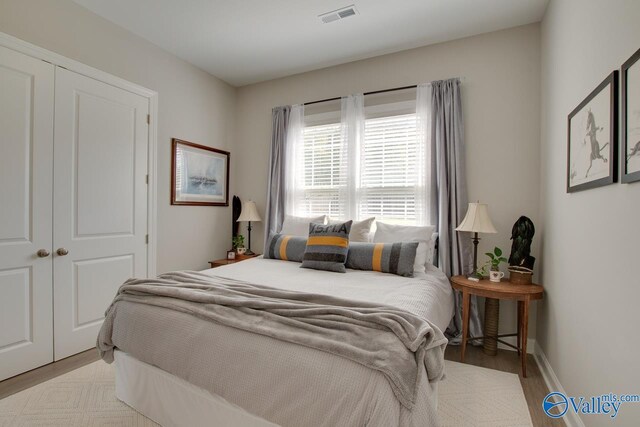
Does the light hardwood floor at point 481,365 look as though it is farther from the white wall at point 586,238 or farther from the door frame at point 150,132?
the door frame at point 150,132

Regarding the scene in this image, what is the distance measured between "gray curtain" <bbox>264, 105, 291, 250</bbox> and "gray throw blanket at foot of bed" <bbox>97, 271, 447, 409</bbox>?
197 centimetres

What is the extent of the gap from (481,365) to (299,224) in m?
2.06

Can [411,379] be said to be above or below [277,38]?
below

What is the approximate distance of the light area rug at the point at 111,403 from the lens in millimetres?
1813

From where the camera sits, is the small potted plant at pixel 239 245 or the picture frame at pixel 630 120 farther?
the small potted plant at pixel 239 245

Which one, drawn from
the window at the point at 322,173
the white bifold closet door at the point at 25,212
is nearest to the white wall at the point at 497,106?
the window at the point at 322,173

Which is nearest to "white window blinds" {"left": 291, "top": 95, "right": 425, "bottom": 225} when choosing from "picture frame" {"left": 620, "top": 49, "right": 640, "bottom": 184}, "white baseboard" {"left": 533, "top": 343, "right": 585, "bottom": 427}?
"white baseboard" {"left": 533, "top": 343, "right": 585, "bottom": 427}

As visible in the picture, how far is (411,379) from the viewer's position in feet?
3.84

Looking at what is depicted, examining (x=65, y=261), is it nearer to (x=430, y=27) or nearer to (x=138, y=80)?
(x=138, y=80)

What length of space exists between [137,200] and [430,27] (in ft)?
10.5

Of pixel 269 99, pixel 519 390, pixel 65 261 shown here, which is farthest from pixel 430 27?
pixel 65 261

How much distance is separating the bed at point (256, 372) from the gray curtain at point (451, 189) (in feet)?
2.52

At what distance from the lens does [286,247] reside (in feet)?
10.2

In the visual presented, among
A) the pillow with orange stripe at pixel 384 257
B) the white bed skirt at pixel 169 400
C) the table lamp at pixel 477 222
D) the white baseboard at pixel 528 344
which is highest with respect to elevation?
the table lamp at pixel 477 222
